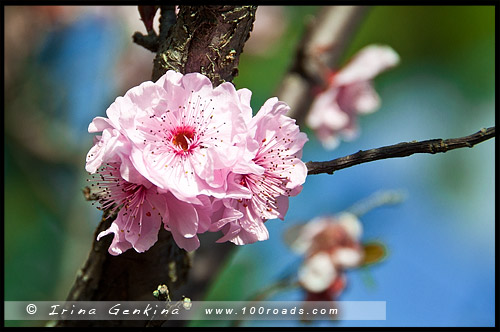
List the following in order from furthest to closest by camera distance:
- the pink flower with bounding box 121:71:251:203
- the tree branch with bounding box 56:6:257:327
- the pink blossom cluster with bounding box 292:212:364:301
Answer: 1. the pink blossom cluster with bounding box 292:212:364:301
2. the tree branch with bounding box 56:6:257:327
3. the pink flower with bounding box 121:71:251:203

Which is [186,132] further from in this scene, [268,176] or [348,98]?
[348,98]

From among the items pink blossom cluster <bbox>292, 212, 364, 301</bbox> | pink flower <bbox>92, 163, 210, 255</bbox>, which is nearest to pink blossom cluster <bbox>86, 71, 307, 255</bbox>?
pink flower <bbox>92, 163, 210, 255</bbox>

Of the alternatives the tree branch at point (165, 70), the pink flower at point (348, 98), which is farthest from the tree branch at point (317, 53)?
the tree branch at point (165, 70)

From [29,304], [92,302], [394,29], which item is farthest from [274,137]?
[394,29]

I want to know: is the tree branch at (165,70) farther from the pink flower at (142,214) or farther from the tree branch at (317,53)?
the tree branch at (317,53)

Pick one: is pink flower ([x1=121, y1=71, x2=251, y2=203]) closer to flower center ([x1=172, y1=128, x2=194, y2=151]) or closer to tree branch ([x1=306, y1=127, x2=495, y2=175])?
flower center ([x1=172, y1=128, x2=194, y2=151])

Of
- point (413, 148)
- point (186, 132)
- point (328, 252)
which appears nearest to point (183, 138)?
point (186, 132)

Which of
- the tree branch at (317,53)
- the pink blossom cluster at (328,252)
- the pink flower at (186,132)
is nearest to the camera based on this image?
the pink flower at (186,132)
